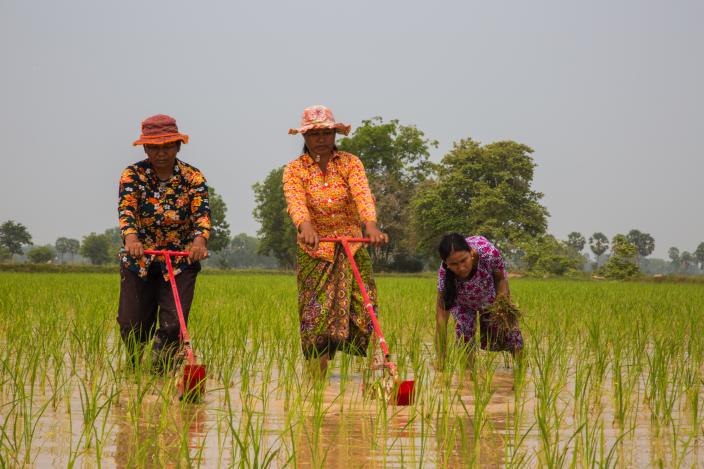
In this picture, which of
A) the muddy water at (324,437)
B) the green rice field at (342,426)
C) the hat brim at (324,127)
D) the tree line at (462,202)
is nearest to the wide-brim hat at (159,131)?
the hat brim at (324,127)

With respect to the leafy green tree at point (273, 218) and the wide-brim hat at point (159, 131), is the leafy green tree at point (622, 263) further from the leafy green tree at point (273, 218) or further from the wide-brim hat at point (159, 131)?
the wide-brim hat at point (159, 131)

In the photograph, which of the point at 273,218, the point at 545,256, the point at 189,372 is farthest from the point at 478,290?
the point at 273,218

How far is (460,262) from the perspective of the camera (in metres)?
4.82

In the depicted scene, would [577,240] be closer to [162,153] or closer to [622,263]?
[622,263]

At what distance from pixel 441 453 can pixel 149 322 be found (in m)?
2.57

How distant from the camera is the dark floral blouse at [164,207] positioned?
473cm

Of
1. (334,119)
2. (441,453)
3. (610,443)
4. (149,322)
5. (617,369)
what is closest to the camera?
(441,453)

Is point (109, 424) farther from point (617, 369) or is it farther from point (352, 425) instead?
point (617, 369)

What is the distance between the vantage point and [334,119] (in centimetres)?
463

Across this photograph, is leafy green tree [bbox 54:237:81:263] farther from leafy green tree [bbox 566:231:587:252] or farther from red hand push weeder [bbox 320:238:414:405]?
red hand push weeder [bbox 320:238:414:405]

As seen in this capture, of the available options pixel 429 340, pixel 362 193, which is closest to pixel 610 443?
pixel 362 193

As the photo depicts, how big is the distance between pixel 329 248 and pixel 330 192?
330mm

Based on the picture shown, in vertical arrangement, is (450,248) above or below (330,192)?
below

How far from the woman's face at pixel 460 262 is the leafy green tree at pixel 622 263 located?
38728 mm
